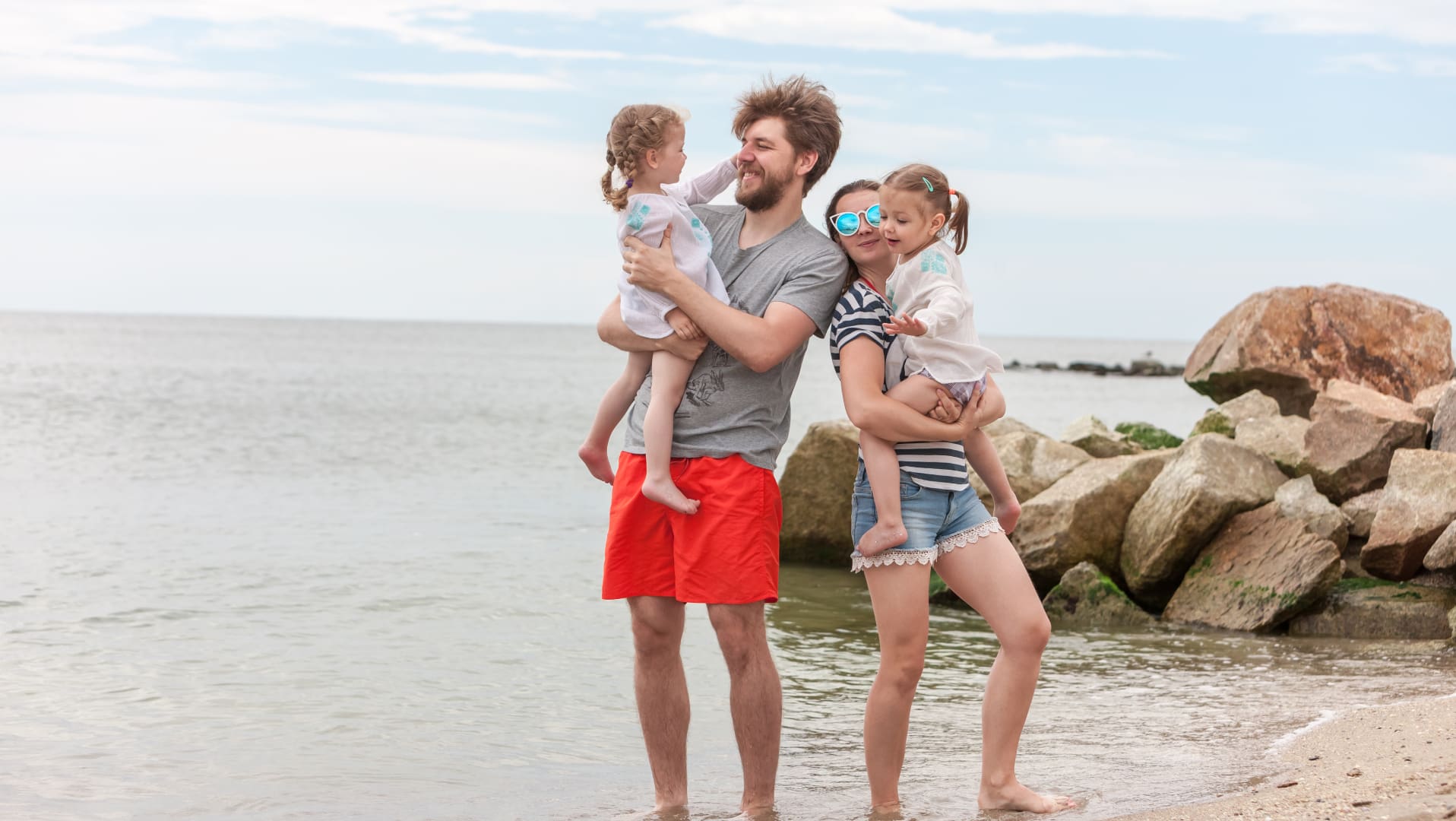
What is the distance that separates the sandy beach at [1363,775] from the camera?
3.55 meters

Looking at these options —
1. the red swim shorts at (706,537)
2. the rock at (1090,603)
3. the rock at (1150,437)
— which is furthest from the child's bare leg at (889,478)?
the rock at (1150,437)

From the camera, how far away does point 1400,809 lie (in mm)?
3447

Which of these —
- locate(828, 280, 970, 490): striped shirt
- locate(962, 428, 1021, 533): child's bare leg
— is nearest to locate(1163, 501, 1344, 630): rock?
locate(962, 428, 1021, 533): child's bare leg

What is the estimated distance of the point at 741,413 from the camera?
4.23 meters

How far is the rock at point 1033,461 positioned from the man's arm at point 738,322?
5884 millimetres

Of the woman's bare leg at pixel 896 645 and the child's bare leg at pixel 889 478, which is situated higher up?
the child's bare leg at pixel 889 478

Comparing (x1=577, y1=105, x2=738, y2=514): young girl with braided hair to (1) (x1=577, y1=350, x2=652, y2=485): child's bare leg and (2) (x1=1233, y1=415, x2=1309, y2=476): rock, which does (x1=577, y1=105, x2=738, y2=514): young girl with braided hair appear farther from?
(2) (x1=1233, y1=415, x2=1309, y2=476): rock

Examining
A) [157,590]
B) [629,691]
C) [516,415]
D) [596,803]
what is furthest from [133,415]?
[596,803]

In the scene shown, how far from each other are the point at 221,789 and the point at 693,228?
3.16 meters

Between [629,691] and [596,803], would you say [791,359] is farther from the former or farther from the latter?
[629,691]

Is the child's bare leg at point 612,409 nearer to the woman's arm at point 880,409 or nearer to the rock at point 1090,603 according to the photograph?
the woman's arm at point 880,409

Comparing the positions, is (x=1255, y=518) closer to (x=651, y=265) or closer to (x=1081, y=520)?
(x=1081, y=520)

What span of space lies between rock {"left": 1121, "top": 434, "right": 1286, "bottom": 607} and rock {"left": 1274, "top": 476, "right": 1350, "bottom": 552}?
3.9 inches

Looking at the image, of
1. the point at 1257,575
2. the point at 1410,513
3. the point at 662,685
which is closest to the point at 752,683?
the point at 662,685
